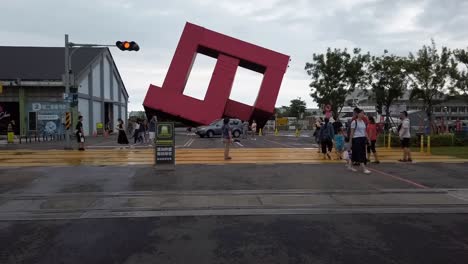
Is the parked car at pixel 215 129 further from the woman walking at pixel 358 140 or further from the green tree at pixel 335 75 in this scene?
the woman walking at pixel 358 140

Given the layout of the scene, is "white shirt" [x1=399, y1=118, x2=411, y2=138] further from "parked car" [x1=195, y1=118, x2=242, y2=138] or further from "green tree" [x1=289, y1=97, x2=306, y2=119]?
"green tree" [x1=289, y1=97, x2=306, y2=119]

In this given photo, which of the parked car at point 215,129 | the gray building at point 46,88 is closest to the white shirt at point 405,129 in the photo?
the parked car at point 215,129

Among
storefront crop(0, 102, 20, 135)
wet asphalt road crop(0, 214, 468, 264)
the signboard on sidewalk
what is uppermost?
storefront crop(0, 102, 20, 135)

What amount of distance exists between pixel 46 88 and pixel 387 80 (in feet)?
87.4

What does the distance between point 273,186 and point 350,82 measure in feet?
113

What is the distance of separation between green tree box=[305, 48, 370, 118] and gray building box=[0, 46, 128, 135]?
1945 centimetres

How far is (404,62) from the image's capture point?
32750 millimetres

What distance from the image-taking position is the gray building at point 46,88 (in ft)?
117

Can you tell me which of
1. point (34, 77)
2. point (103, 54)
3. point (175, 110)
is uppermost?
point (103, 54)

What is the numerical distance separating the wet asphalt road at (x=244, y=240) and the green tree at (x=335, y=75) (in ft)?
118

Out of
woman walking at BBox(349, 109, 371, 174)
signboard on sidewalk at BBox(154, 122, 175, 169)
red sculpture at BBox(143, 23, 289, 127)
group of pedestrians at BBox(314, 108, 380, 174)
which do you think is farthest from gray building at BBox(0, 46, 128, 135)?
woman walking at BBox(349, 109, 371, 174)

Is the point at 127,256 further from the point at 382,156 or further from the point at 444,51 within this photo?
the point at 444,51

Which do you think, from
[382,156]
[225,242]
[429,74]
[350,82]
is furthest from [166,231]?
[350,82]

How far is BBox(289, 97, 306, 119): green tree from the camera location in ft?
347
